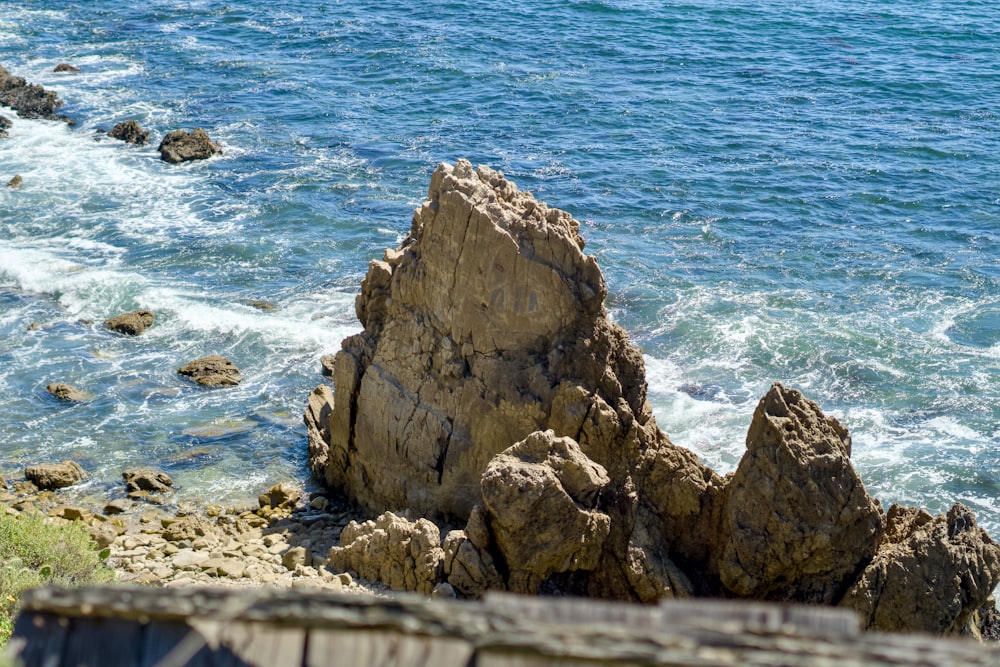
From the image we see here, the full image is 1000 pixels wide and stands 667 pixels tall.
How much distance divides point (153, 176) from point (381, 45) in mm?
15524

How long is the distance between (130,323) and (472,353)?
12336mm

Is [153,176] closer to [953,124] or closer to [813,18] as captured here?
[953,124]

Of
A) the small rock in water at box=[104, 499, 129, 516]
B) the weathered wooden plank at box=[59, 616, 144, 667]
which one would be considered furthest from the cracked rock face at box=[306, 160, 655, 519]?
the weathered wooden plank at box=[59, 616, 144, 667]

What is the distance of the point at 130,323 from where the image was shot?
2686 centimetres

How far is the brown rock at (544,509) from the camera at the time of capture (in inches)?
576

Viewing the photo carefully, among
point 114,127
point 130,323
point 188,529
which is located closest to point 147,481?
point 188,529

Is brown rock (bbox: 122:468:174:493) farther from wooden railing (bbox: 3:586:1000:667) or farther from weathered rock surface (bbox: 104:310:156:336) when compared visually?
wooden railing (bbox: 3:586:1000:667)

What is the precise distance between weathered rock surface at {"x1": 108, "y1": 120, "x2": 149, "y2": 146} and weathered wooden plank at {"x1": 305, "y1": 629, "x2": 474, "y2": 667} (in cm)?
3612

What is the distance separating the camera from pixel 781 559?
14930 mm

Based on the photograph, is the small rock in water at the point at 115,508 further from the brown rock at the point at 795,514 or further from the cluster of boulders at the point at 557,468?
the brown rock at the point at 795,514

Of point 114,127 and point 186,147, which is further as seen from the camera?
point 114,127

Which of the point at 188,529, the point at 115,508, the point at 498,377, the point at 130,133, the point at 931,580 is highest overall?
the point at 498,377

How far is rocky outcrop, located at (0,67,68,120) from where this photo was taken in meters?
42.2

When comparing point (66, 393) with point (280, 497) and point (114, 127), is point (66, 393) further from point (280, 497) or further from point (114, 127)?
point (114, 127)
